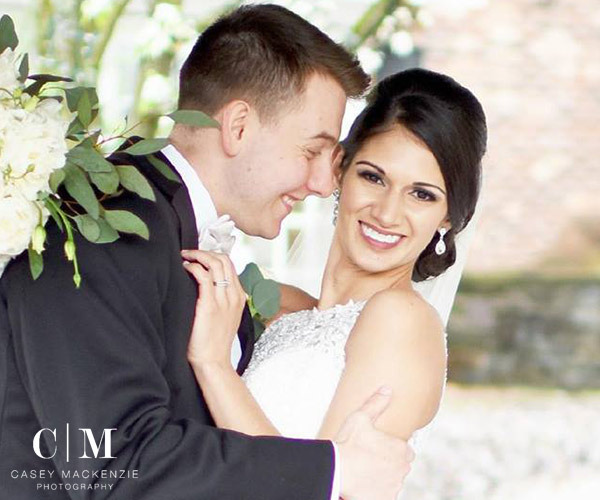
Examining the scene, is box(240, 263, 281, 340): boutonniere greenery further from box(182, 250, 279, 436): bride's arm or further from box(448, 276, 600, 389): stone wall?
box(448, 276, 600, 389): stone wall

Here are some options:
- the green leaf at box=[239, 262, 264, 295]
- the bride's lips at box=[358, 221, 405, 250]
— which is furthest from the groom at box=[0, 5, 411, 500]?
the bride's lips at box=[358, 221, 405, 250]

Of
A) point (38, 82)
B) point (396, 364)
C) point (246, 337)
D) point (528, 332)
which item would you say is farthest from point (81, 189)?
point (528, 332)

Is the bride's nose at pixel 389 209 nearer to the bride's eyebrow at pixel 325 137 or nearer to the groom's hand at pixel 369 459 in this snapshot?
the bride's eyebrow at pixel 325 137

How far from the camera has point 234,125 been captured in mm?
2713

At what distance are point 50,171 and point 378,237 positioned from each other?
1.18m

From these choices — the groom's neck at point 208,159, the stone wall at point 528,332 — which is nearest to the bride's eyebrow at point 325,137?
the groom's neck at point 208,159

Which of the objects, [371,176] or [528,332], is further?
[528,332]

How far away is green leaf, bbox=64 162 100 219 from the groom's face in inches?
21.1

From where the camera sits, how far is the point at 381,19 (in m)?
6.32

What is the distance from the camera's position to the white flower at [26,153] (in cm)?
219

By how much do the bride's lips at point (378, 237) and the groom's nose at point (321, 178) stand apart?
1.09 feet

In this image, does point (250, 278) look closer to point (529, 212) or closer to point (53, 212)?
point (53, 212)

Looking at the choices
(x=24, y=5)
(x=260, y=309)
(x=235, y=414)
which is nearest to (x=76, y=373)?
(x=235, y=414)

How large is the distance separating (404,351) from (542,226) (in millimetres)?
7995
